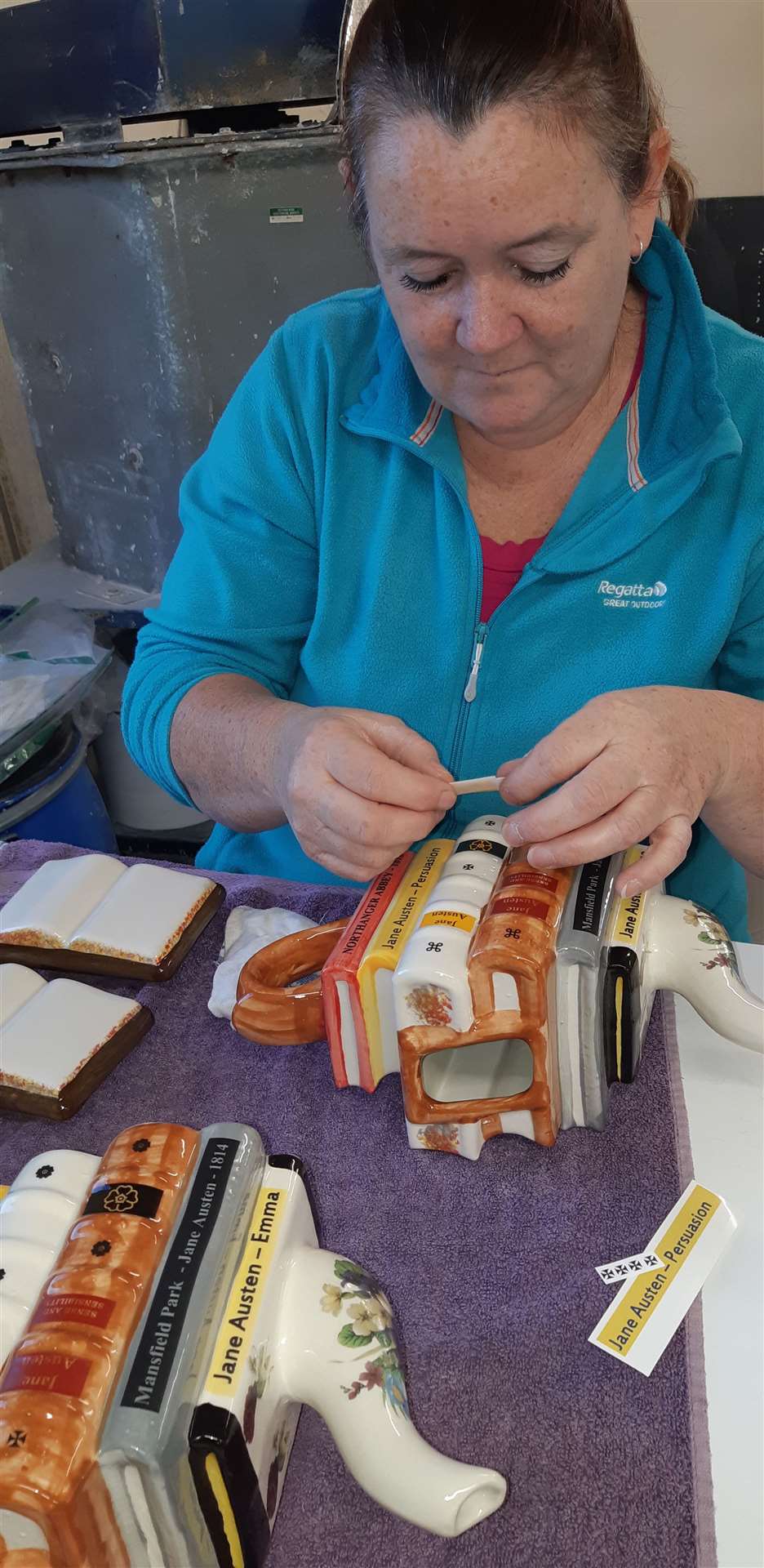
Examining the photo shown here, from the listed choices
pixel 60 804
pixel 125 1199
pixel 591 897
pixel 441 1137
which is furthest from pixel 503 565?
pixel 60 804

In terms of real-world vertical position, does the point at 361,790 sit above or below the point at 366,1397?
above

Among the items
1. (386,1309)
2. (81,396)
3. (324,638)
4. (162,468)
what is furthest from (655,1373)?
(81,396)

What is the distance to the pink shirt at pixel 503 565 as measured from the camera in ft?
3.38

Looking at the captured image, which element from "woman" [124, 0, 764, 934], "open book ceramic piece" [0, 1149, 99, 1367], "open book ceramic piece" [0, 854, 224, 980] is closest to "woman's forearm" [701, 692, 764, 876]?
"woman" [124, 0, 764, 934]

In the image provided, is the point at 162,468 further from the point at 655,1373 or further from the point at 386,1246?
the point at 655,1373

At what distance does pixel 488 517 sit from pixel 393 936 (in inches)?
17.5

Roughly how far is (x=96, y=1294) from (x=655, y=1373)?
0.33m

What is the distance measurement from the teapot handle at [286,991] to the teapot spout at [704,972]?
241 mm

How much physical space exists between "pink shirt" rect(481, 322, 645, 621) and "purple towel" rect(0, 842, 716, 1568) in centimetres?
40

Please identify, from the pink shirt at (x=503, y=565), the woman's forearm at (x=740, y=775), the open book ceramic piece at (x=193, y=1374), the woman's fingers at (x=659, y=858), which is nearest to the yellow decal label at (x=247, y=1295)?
the open book ceramic piece at (x=193, y=1374)

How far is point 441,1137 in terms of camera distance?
2.61ft

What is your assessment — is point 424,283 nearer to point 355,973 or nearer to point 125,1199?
point 355,973

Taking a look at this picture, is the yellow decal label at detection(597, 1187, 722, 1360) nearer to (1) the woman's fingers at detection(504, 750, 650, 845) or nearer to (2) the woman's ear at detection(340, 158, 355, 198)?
(1) the woman's fingers at detection(504, 750, 650, 845)

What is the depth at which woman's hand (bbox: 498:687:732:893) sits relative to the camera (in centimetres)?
79
